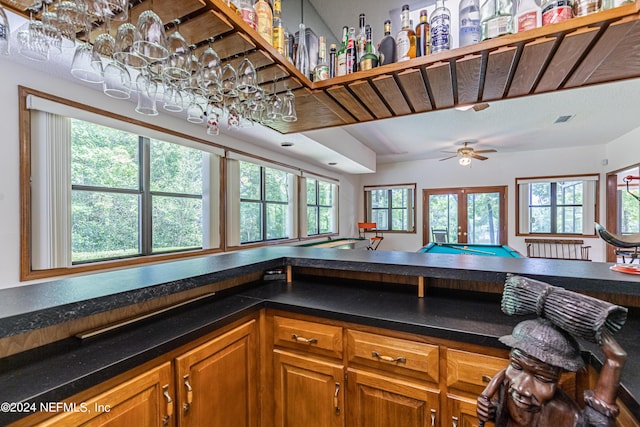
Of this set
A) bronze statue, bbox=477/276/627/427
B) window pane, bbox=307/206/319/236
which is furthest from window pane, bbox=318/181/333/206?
bronze statue, bbox=477/276/627/427

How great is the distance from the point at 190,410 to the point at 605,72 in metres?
2.39

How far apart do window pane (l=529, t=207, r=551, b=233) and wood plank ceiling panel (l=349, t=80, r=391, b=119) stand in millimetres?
6092

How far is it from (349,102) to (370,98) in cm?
14

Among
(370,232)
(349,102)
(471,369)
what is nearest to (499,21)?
(349,102)

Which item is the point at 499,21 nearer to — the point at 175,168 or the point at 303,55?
the point at 303,55

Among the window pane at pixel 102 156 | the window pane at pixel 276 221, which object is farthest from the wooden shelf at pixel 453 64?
the window pane at pixel 276 221

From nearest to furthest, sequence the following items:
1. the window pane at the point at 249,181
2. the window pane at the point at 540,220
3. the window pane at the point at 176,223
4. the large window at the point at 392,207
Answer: the window pane at the point at 176,223 < the window pane at the point at 249,181 < the window pane at the point at 540,220 < the large window at the point at 392,207

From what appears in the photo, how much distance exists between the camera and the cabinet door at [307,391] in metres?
1.35

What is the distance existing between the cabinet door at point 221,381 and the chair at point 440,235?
6.32 meters

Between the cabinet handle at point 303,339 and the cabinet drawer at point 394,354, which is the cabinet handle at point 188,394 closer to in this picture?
the cabinet handle at point 303,339

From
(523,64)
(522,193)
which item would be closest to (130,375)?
(523,64)

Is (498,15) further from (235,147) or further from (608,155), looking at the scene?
(608,155)

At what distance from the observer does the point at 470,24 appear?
1.31 m

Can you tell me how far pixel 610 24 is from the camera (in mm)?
1050
